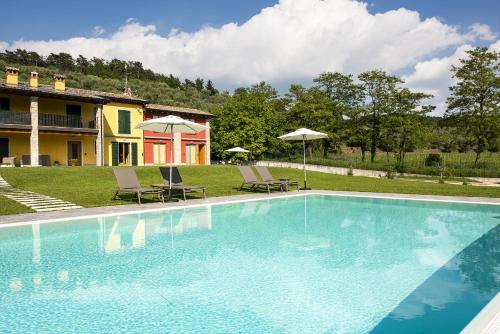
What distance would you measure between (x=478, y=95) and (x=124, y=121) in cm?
2906

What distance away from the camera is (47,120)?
81.3 ft

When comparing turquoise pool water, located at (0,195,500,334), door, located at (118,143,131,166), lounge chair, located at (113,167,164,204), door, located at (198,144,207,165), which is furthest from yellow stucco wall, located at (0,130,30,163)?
turquoise pool water, located at (0,195,500,334)

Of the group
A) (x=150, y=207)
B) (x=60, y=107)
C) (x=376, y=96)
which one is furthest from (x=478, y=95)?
(x=60, y=107)

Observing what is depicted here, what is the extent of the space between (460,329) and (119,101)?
96.1ft

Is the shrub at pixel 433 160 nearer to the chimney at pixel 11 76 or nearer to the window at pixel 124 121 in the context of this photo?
the window at pixel 124 121

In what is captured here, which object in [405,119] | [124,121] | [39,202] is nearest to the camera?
[39,202]

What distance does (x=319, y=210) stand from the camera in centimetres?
1137

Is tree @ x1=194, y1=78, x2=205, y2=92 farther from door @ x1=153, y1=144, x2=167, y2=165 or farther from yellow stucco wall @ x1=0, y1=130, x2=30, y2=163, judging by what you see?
yellow stucco wall @ x1=0, y1=130, x2=30, y2=163

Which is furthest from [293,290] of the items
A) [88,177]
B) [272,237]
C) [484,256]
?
[88,177]

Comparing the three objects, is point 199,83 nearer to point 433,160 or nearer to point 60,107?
point 60,107

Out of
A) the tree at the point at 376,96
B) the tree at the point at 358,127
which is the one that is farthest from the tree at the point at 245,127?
the tree at the point at 376,96

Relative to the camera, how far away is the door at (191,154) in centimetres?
3441

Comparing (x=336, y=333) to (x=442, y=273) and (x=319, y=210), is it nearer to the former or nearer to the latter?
(x=442, y=273)

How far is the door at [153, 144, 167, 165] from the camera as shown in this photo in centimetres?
3200
